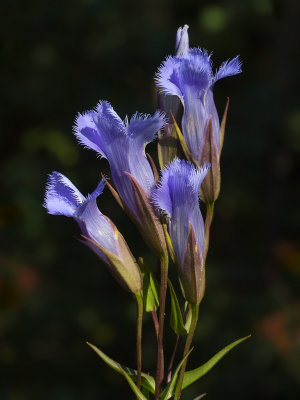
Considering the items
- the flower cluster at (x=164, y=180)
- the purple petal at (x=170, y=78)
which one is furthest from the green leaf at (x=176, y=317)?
the purple petal at (x=170, y=78)

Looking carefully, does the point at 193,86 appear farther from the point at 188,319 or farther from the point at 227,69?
the point at 188,319

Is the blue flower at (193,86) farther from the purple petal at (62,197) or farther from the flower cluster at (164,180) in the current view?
the purple petal at (62,197)

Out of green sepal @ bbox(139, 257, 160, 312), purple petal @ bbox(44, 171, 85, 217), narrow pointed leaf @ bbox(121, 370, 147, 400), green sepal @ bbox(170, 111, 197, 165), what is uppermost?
green sepal @ bbox(170, 111, 197, 165)

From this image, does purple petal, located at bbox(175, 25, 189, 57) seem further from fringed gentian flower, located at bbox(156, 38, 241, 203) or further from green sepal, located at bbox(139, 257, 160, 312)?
green sepal, located at bbox(139, 257, 160, 312)

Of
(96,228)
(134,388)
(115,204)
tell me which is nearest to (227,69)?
(96,228)

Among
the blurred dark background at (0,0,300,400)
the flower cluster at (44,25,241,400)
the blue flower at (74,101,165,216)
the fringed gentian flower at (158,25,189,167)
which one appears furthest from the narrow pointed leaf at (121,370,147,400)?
the blurred dark background at (0,0,300,400)

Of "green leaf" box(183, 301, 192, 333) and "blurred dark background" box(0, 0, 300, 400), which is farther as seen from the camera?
"blurred dark background" box(0, 0, 300, 400)
